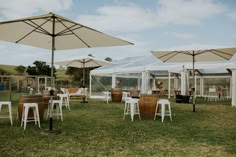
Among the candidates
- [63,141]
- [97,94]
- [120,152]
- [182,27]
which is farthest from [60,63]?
[120,152]

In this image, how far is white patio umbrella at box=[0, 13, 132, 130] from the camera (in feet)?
17.8

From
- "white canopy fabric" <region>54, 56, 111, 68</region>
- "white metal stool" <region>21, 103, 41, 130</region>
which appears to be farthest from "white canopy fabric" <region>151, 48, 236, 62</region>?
"white metal stool" <region>21, 103, 41, 130</region>

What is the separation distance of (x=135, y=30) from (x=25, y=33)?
11351mm

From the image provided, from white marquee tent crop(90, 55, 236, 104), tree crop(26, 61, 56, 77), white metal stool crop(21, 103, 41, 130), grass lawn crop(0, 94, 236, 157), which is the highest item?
tree crop(26, 61, 56, 77)

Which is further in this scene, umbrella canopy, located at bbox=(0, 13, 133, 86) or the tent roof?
the tent roof

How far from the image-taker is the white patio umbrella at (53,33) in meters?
5.42

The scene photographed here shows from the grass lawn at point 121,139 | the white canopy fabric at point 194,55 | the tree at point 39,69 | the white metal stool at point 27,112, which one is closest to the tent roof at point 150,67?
the white canopy fabric at point 194,55

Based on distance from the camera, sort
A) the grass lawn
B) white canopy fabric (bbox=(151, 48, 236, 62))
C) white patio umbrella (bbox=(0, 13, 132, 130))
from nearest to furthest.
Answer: the grass lawn, white patio umbrella (bbox=(0, 13, 132, 130)), white canopy fabric (bbox=(151, 48, 236, 62))

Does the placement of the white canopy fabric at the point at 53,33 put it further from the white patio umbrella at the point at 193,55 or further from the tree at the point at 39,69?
the tree at the point at 39,69

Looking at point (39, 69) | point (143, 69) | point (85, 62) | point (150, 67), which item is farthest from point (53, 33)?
point (39, 69)

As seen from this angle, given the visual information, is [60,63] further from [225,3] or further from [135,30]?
[225,3]

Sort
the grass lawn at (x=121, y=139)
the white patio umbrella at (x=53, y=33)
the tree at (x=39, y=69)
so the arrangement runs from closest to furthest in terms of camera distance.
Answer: the grass lawn at (x=121, y=139)
the white patio umbrella at (x=53, y=33)
the tree at (x=39, y=69)

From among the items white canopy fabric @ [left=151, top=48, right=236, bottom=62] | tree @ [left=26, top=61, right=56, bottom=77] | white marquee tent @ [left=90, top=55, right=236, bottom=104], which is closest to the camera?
white canopy fabric @ [left=151, top=48, right=236, bottom=62]

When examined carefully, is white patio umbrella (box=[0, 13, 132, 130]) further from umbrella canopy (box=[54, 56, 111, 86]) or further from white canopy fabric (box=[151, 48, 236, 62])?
umbrella canopy (box=[54, 56, 111, 86])
